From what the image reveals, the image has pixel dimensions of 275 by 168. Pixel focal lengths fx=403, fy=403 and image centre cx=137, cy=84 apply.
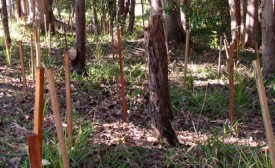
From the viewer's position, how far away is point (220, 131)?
191 inches

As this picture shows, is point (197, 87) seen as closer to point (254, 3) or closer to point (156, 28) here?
point (156, 28)

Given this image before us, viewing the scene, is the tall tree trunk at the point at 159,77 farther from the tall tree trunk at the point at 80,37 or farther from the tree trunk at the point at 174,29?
the tree trunk at the point at 174,29

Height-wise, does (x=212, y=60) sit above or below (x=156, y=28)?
below

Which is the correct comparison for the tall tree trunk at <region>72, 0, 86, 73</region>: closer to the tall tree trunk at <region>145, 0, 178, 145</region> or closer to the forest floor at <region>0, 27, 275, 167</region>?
the forest floor at <region>0, 27, 275, 167</region>

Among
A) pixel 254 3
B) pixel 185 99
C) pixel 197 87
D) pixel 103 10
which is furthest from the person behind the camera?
pixel 103 10

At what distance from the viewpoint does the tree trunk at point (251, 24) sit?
35.5ft

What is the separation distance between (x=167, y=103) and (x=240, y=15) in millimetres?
8925

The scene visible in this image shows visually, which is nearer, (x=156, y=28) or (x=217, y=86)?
(x=156, y=28)

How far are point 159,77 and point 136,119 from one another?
1542mm

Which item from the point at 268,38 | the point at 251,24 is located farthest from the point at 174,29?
the point at 268,38

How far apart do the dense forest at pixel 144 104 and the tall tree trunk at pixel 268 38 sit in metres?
0.02

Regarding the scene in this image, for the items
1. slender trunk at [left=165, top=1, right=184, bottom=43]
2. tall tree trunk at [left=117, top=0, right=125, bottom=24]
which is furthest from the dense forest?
tall tree trunk at [left=117, top=0, right=125, bottom=24]

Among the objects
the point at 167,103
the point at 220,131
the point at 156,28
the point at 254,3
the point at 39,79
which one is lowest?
the point at 220,131

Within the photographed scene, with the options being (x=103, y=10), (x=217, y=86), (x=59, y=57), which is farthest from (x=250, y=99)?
(x=103, y=10)
